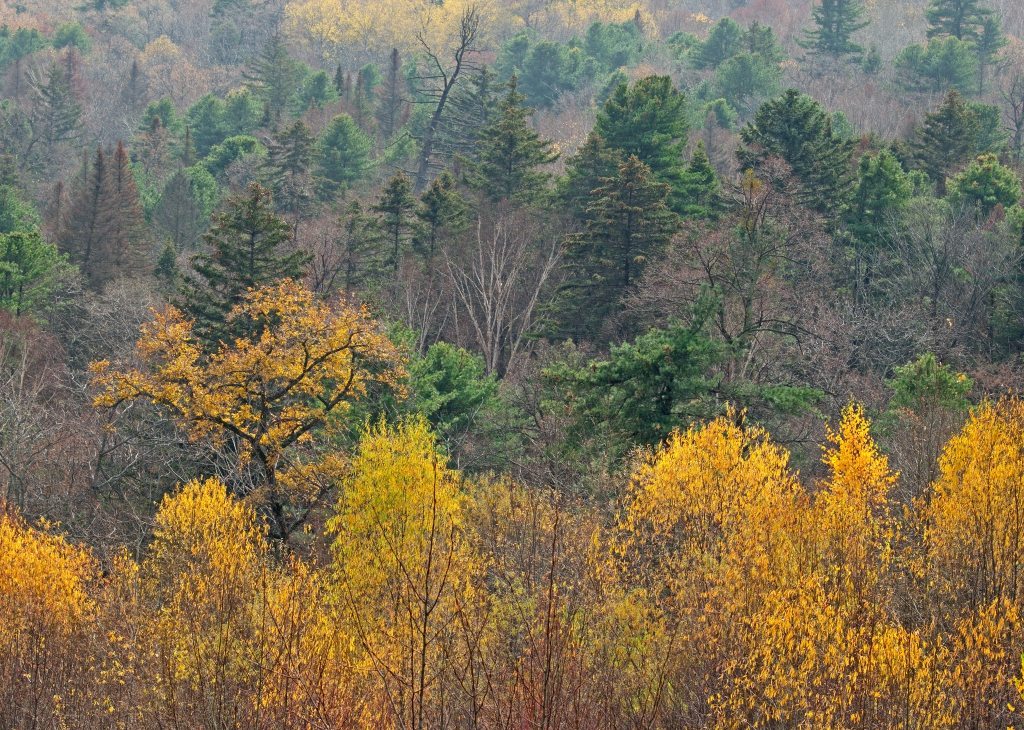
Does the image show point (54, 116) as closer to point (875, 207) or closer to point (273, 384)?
point (875, 207)

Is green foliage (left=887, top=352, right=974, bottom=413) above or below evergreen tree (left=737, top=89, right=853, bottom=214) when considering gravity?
below

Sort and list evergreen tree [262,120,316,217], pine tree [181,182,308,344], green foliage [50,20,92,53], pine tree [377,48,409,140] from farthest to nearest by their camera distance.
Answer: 1. green foliage [50,20,92,53]
2. pine tree [377,48,409,140]
3. evergreen tree [262,120,316,217]
4. pine tree [181,182,308,344]

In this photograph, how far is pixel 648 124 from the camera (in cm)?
4975

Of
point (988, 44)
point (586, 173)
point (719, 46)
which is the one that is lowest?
point (586, 173)

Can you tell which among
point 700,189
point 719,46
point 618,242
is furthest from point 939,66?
point 618,242

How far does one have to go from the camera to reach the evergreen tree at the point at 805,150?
46375 mm

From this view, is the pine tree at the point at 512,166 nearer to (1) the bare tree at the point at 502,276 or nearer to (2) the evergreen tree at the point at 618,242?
(1) the bare tree at the point at 502,276

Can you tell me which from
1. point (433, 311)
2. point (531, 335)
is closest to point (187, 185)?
point (433, 311)

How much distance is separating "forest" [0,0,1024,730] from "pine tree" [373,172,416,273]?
0.13m

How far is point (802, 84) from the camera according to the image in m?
90.6

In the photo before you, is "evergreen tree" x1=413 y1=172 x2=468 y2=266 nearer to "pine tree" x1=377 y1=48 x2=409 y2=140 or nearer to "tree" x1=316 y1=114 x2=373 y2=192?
"tree" x1=316 y1=114 x2=373 y2=192

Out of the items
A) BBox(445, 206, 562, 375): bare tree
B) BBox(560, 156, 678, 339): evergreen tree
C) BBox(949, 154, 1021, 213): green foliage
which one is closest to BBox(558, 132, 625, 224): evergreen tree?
BBox(445, 206, 562, 375): bare tree

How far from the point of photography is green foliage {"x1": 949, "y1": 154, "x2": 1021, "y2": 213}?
45969 mm

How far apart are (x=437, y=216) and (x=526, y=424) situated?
15.3 meters
